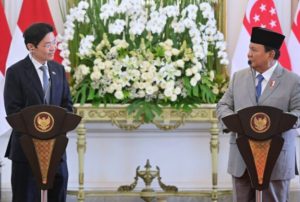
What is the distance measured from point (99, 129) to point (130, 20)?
3.28 feet

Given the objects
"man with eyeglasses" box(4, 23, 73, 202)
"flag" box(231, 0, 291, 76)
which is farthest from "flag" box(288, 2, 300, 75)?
"man with eyeglasses" box(4, 23, 73, 202)

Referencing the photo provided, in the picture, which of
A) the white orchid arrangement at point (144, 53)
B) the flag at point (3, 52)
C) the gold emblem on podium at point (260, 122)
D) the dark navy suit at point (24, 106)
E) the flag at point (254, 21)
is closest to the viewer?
the gold emblem on podium at point (260, 122)

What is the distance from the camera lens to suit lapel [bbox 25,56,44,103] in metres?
3.58

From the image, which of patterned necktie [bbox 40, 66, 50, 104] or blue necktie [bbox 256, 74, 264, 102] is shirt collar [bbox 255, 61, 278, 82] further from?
patterned necktie [bbox 40, 66, 50, 104]

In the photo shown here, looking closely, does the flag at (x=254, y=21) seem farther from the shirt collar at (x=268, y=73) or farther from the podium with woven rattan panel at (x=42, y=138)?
the podium with woven rattan panel at (x=42, y=138)

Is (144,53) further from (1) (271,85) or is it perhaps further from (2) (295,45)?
(1) (271,85)

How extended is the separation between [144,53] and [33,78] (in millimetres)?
1344

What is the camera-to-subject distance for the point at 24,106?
3568 mm

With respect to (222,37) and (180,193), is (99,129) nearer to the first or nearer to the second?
(180,193)

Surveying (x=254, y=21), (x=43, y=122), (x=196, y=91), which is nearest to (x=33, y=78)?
(x=43, y=122)

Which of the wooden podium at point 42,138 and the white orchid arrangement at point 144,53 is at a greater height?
the white orchid arrangement at point 144,53

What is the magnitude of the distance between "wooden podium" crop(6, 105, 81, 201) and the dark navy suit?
504 mm

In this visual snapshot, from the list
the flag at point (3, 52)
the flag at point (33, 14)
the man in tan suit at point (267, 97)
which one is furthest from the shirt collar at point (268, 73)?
the flag at point (3, 52)

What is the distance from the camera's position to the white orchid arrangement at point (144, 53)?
468 centimetres
